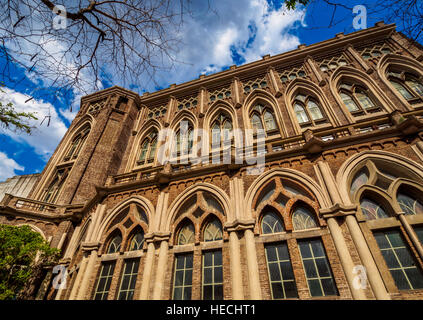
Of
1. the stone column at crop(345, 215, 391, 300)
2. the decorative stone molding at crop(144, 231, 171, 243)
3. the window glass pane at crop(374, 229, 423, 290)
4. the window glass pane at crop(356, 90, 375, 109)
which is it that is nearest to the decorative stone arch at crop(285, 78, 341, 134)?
the window glass pane at crop(356, 90, 375, 109)

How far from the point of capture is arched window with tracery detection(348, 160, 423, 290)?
19.3 feet

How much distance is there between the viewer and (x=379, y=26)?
562 inches

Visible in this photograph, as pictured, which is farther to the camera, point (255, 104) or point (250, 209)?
point (255, 104)

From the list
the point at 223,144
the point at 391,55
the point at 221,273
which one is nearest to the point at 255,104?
the point at 223,144

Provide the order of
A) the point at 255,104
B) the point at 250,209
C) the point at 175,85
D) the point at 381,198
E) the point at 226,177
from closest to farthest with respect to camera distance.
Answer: the point at 381,198
the point at 250,209
the point at 226,177
the point at 255,104
the point at 175,85

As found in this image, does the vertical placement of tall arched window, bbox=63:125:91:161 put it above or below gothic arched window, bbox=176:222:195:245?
above

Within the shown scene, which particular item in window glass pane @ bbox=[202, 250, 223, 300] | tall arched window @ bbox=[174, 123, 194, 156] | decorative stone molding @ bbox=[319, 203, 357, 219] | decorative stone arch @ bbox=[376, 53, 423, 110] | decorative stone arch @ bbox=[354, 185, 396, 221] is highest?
decorative stone arch @ bbox=[376, 53, 423, 110]

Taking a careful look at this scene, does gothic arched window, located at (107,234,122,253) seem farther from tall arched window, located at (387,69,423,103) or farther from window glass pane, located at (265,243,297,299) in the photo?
tall arched window, located at (387,69,423,103)

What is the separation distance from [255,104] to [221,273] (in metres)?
10.9

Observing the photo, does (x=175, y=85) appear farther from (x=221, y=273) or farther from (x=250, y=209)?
(x=221, y=273)

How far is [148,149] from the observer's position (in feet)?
48.7

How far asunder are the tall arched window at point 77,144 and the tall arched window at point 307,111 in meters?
15.5

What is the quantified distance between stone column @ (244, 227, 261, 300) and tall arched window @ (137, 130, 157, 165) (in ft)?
29.6

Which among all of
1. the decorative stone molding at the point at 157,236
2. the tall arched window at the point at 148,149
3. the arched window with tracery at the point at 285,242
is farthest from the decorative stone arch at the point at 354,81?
the tall arched window at the point at 148,149
